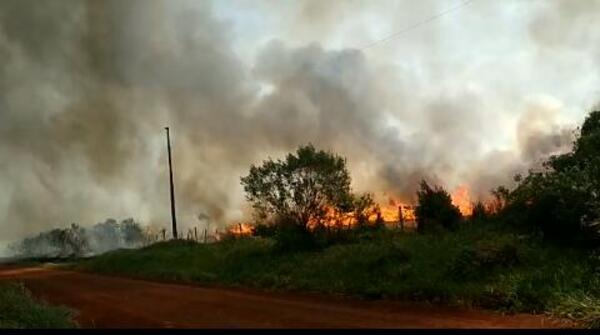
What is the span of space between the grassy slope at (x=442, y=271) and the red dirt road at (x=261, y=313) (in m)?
0.94

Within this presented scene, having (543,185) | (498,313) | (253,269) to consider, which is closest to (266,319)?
(498,313)

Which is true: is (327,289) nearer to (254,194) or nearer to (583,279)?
(583,279)

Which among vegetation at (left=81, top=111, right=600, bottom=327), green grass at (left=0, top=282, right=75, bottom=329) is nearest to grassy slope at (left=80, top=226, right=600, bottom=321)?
vegetation at (left=81, top=111, right=600, bottom=327)

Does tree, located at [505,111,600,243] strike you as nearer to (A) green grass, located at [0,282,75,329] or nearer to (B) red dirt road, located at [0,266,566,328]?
(B) red dirt road, located at [0,266,566,328]

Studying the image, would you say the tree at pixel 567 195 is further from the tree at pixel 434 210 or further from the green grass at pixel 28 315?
the green grass at pixel 28 315

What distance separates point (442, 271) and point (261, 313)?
5.50 metres

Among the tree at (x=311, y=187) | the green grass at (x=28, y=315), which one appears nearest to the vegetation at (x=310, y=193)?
the tree at (x=311, y=187)

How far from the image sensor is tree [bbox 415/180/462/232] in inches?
990

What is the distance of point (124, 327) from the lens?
13891 mm

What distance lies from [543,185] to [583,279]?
6243 millimetres

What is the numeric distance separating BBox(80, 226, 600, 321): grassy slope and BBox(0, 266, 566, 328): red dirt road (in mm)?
937

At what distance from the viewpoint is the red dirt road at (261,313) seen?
12.5 metres

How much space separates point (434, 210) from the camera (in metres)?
25.7
